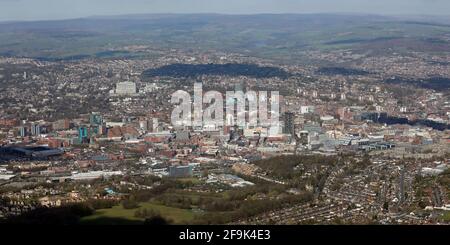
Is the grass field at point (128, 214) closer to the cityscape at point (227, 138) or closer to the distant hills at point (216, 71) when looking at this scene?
the cityscape at point (227, 138)

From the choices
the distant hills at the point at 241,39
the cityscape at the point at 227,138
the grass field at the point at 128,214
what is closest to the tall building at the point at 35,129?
the cityscape at the point at 227,138

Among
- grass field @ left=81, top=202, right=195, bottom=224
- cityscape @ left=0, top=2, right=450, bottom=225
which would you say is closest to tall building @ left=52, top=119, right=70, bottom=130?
cityscape @ left=0, top=2, right=450, bottom=225

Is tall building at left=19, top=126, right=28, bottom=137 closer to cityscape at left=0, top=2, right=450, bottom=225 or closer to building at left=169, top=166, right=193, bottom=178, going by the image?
cityscape at left=0, top=2, right=450, bottom=225

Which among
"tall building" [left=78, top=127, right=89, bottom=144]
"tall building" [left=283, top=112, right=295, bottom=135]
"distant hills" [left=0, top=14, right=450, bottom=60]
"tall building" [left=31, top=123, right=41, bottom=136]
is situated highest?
"distant hills" [left=0, top=14, right=450, bottom=60]

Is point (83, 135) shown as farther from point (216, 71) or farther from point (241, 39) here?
point (241, 39)
